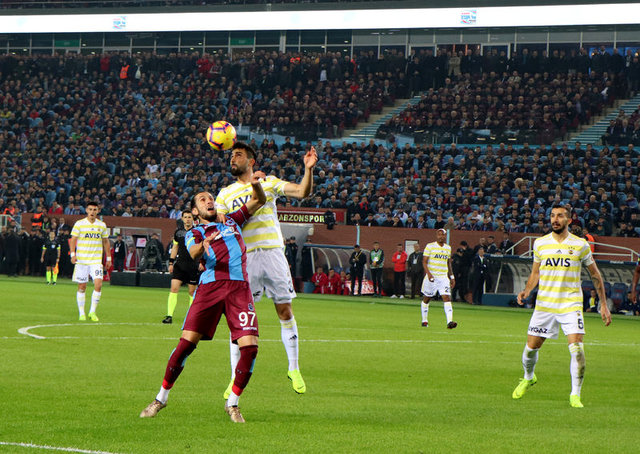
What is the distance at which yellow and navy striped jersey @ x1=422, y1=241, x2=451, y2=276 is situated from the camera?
21969 mm

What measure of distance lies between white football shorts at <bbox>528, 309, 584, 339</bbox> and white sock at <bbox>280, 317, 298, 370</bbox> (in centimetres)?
270

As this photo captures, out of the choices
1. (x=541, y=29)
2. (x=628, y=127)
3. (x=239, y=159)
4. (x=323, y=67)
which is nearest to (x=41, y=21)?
(x=323, y=67)

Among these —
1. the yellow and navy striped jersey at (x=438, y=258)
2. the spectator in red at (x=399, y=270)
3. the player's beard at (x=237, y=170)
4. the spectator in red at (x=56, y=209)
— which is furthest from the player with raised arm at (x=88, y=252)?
the spectator in red at (x=56, y=209)

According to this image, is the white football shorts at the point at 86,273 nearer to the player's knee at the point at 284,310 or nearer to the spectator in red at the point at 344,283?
the player's knee at the point at 284,310

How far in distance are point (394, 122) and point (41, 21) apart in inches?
956

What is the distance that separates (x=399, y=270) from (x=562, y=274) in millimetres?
23045

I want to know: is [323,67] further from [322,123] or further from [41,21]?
[41,21]

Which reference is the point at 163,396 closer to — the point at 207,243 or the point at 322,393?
the point at 207,243

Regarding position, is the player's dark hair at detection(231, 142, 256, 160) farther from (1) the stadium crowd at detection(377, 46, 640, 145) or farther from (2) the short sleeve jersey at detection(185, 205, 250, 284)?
(1) the stadium crowd at detection(377, 46, 640, 145)

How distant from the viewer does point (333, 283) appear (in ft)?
118

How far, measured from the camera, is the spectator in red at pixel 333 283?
35812 millimetres

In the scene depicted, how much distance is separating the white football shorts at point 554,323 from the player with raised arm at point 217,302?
3.93m

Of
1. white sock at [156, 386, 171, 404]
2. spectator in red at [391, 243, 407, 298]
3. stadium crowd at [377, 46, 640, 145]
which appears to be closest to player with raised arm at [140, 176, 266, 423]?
white sock at [156, 386, 171, 404]

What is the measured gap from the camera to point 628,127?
125ft
